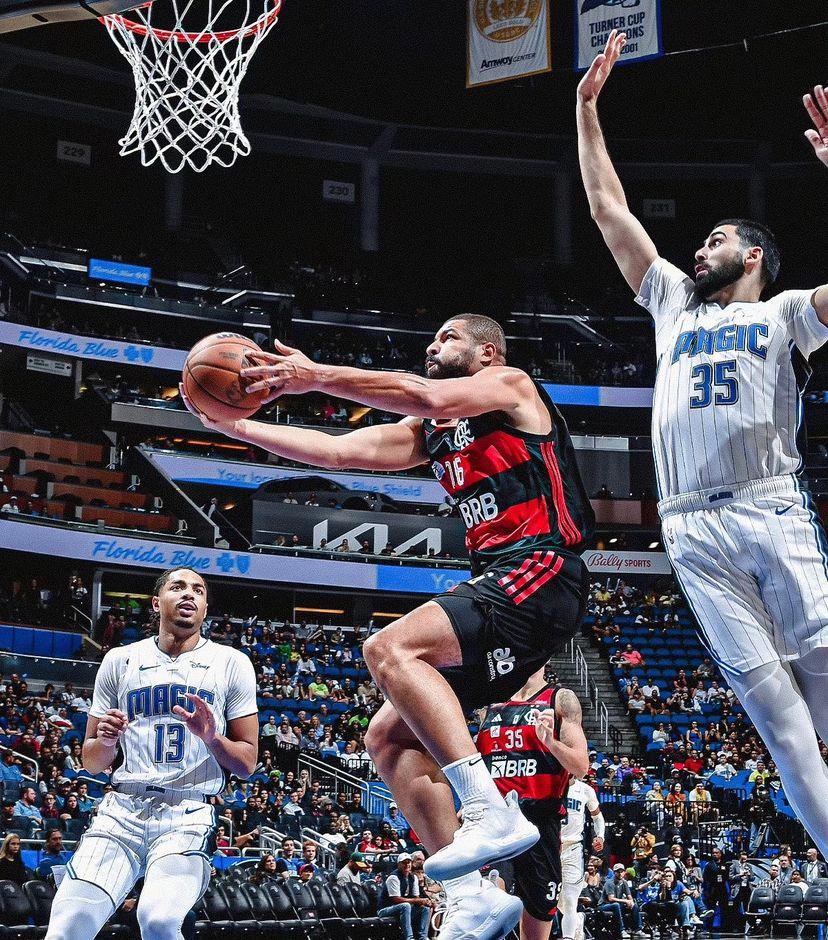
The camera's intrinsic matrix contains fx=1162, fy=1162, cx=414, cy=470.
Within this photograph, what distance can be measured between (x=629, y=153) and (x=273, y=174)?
1333 cm

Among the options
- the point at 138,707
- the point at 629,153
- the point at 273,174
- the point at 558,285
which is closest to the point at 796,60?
the point at 629,153

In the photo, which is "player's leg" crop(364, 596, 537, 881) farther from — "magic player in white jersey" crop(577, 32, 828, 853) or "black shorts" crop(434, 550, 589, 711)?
"magic player in white jersey" crop(577, 32, 828, 853)

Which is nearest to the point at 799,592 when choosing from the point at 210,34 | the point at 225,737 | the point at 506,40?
the point at 225,737

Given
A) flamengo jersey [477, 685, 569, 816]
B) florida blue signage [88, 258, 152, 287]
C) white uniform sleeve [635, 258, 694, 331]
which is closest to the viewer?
white uniform sleeve [635, 258, 694, 331]

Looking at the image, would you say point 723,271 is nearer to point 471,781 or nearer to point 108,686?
point 471,781

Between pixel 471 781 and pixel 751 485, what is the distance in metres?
1.76

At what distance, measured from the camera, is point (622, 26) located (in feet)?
74.9

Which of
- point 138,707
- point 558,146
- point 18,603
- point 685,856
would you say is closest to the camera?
point 138,707

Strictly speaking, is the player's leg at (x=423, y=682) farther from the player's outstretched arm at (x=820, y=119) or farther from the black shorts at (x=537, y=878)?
the black shorts at (x=537, y=878)

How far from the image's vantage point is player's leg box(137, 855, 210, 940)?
570cm

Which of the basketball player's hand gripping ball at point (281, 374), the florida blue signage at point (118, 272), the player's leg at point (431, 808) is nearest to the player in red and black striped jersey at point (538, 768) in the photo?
the player's leg at point (431, 808)

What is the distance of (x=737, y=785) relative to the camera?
24891 mm

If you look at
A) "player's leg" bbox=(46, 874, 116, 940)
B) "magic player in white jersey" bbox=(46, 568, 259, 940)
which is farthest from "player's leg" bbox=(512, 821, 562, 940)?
"player's leg" bbox=(46, 874, 116, 940)

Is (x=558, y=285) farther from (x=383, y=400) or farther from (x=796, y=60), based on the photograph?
(x=383, y=400)
